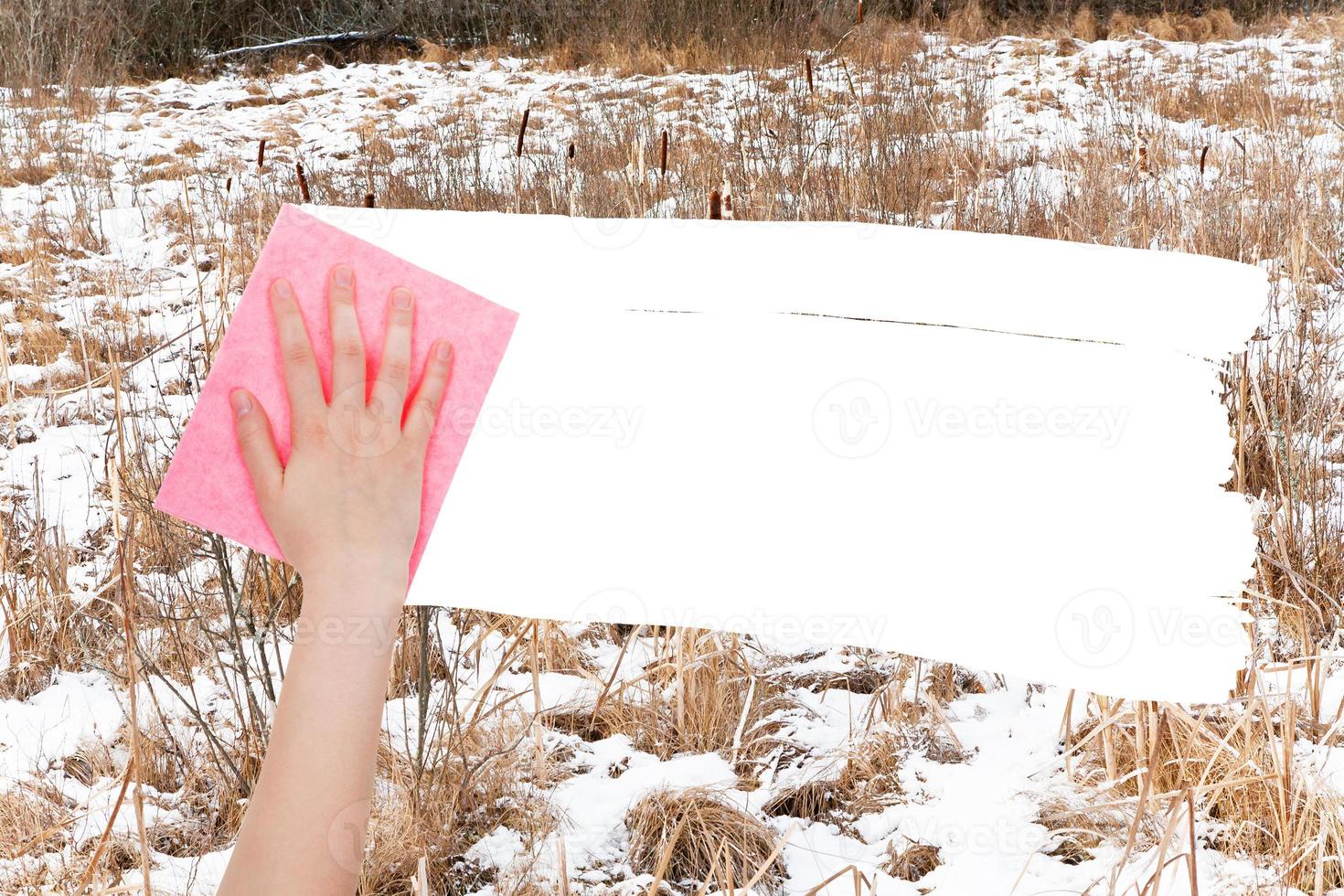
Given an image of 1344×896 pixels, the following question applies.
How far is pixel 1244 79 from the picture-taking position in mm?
6418

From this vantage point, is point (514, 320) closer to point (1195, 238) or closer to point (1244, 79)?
point (1195, 238)

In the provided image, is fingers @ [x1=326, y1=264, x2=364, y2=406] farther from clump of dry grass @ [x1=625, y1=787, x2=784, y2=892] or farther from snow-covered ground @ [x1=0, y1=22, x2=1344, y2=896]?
clump of dry grass @ [x1=625, y1=787, x2=784, y2=892]

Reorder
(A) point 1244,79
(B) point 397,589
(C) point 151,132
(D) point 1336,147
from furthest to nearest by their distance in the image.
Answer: (C) point 151,132 < (A) point 1244,79 < (D) point 1336,147 < (B) point 397,589

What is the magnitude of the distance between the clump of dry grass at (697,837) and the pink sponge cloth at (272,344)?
0.83 m

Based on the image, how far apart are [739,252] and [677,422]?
0.15 meters

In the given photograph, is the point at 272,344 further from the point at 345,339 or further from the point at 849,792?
the point at 849,792

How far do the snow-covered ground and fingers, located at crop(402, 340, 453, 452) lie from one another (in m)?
0.50

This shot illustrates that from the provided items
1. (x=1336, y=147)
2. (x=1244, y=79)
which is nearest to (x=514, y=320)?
(x=1336, y=147)

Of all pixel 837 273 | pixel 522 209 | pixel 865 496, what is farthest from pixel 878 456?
pixel 522 209

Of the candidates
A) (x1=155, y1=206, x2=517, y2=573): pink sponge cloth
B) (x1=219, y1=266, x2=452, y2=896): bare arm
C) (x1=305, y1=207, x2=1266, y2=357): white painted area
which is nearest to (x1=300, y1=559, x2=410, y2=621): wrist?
(x1=219, y1=266, x2=452, y2=896): bare arm

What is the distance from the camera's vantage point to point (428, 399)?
26.6 inches

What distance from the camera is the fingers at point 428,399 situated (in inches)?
26.3

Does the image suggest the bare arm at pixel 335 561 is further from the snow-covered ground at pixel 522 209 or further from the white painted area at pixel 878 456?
the snow-covered ground at pixel 522 209

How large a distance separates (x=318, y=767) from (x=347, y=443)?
220 mm
